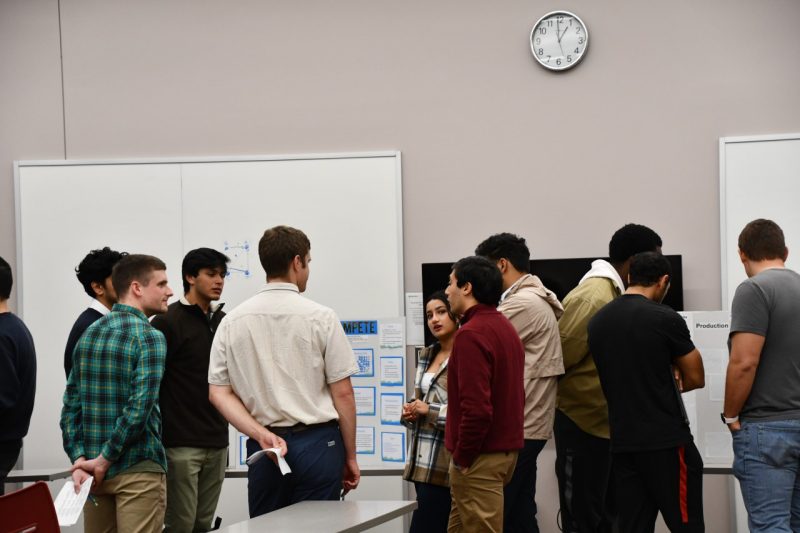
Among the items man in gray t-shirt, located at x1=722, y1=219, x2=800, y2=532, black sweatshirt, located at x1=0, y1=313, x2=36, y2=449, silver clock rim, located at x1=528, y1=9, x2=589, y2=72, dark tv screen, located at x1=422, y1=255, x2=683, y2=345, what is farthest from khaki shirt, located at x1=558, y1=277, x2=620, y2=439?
black sweatshirt, located at x1=0, y1=313, x2=36, y2=449

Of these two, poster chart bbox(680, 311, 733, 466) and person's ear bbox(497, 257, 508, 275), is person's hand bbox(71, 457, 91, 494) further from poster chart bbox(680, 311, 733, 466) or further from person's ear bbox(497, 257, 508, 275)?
poster chart bbox(680, 311, 733, 466)

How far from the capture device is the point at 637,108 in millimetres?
4684

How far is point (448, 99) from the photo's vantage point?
190 inches

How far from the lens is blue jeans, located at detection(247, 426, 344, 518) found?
9.56 ft

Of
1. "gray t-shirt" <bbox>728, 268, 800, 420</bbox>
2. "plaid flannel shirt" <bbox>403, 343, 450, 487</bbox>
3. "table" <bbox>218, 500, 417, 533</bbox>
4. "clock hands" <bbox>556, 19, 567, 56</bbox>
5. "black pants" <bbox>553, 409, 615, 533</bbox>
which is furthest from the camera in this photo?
"clock hands" <bbox>556, 19, 567, 56</bbox>

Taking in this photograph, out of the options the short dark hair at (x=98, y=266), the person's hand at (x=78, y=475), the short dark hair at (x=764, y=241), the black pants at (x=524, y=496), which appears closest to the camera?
the person's hand at (x=78, y=475)

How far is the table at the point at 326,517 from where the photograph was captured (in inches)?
94.7

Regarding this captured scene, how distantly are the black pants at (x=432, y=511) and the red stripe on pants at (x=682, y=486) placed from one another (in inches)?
37.7

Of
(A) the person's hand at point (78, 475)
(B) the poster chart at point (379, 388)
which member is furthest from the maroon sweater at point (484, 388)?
(B) the poster chart at point (379, 388)

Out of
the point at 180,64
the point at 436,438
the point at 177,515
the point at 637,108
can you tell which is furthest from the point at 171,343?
the point at 637,108

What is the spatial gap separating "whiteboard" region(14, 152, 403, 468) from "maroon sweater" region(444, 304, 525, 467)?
1710 millimetres

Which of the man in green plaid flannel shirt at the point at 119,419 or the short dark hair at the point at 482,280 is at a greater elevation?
the short dark hair at the point at 482,280

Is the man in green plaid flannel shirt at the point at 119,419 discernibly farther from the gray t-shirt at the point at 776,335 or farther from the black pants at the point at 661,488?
the gray t-shirt at the point at 776,335

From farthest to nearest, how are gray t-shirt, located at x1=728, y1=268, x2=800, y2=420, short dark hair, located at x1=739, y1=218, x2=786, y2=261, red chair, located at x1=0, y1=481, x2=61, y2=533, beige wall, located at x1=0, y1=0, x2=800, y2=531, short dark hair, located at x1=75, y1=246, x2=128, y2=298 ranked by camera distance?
beige wall, located at x1=0, y1=0, x2=800, y2=531, short dark hair, located at x1=75, y1=246, x2=128, y2=298, short dark hair, located at x1=739, y1=218, x2=786, y2=261, gray t-shirt, located at x1=728, y1=268, x2=800, y2=420, red chair, located at x1=0, y1=481, x2=61, y2=533
